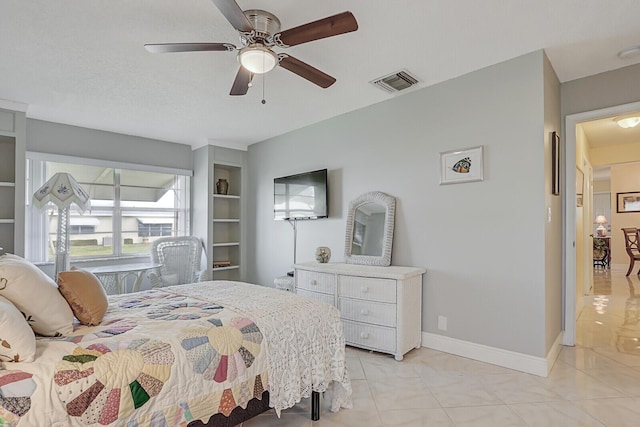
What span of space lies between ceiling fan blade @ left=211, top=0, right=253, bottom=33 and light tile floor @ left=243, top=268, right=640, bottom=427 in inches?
87.6

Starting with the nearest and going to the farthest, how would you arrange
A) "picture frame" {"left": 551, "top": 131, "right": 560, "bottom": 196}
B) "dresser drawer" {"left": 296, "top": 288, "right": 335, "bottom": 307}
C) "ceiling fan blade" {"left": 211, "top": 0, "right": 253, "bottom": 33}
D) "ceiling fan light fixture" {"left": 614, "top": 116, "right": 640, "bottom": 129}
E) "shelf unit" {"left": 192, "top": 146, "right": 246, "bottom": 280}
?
1. "ceiling fan blade" {"left": 211, "top": 0, "right": 253, "bottom": 33}
2. "picture frame" {"left": 551, "top": 131, "right": 560, "bottom": 196}
3. "dresser drawer" {"left": 296, "top": 288, "right": 335, "bottom": 307}
4. "ceiling fan light fixture" {"left": 614, "top": 116, "right": 640, "bottom": 129}
5. "shelf unit" {"left": 192, "top": 146, "right": 246, "bottom": 280}

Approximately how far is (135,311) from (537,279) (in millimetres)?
2808

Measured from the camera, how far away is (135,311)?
196 cm

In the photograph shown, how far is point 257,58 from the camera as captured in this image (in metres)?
2.07

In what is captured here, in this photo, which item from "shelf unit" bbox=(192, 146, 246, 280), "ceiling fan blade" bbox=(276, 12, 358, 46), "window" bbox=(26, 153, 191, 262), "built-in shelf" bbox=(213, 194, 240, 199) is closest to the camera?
"ceiling fan blade" bbox=(276, 12, 358, 46)

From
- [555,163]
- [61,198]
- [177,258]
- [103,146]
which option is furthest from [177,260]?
[555,163]

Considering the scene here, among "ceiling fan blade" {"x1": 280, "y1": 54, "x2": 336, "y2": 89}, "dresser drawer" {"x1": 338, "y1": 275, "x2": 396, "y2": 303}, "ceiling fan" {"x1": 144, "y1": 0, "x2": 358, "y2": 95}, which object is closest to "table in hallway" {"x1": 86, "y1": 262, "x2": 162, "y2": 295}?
"dresser drawer" {"x1": 338, "y1": 275, "x2": 396, "y2": 303}

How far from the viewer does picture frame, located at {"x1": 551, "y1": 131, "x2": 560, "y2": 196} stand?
9.49ft

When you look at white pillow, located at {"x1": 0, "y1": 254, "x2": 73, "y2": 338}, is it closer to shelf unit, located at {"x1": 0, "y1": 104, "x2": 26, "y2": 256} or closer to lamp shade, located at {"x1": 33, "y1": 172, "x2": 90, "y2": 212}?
lamp shade, located at {"x1": 33, "y1": 172, "x2": 90, "y2": 212}

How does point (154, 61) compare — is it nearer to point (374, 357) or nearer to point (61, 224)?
point (61, 224)

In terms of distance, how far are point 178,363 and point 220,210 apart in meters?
4.31

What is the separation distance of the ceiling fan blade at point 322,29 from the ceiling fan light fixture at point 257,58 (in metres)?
0.14

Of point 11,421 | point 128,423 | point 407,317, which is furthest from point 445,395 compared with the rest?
point 11,421

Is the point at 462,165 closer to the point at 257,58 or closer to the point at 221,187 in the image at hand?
the point at 257,58
